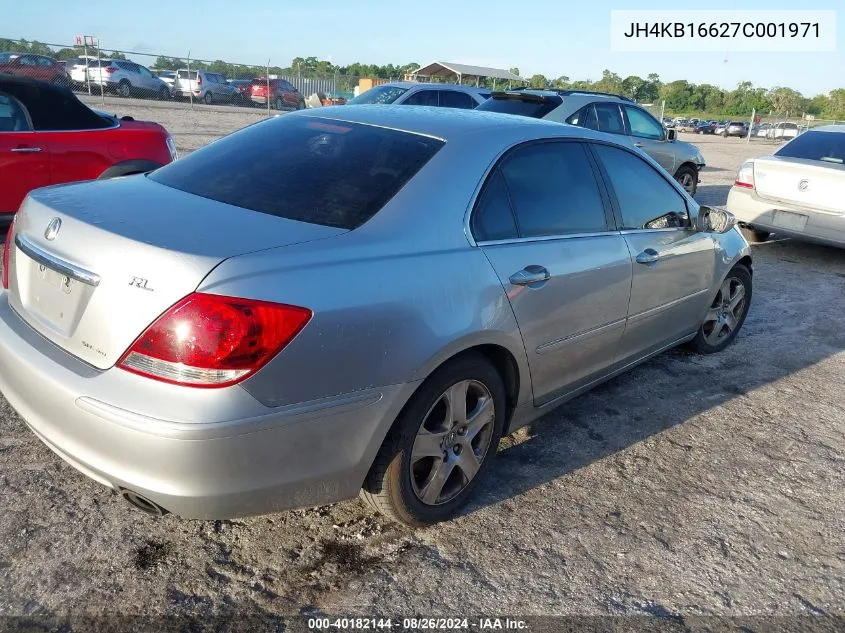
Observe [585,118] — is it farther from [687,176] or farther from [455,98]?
[455,98]

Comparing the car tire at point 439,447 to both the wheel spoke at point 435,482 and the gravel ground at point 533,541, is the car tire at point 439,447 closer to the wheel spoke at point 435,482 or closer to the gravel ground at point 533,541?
the wheel spoke at point 435,482

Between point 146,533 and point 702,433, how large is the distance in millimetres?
2820

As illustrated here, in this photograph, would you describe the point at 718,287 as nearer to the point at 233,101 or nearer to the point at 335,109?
the point at 335,109

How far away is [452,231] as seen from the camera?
8.85 ft

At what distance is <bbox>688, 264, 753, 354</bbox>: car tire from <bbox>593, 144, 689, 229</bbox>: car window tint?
0.89m

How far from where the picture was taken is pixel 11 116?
19.5 feet

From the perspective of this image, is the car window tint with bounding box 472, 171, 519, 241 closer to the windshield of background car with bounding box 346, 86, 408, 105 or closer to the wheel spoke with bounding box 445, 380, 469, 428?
the wheel spoke with bounding box 445, 380, 469, 428

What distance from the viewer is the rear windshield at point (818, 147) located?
26.4 feet

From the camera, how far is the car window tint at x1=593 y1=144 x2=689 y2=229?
372 centimetres

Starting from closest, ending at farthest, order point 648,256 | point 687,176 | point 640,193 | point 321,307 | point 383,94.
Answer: point 321,307, point 648,256, point 640,193, point 687,176, point 383,94

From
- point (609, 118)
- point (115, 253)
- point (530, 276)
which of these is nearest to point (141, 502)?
point (115, 253)

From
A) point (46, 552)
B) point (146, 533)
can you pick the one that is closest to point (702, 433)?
point (146, 533)

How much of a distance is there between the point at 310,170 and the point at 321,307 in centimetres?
90

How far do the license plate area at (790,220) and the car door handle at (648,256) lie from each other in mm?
4838
